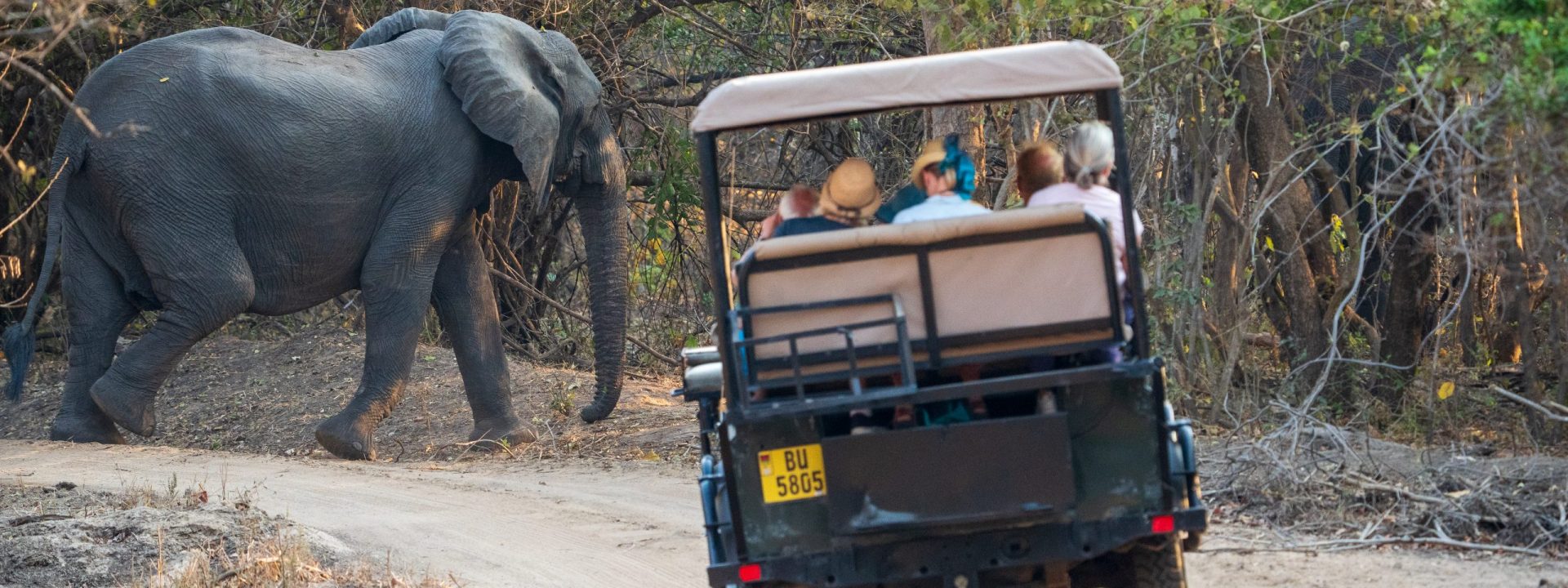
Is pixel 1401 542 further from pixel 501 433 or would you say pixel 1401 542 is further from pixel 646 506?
pixel 501 433

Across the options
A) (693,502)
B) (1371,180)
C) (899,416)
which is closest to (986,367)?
(899,416)

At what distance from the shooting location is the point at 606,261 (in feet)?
36.5

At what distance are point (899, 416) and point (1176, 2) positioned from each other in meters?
4.10

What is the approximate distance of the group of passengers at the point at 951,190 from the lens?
4.93 m

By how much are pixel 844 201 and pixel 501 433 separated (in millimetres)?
6378

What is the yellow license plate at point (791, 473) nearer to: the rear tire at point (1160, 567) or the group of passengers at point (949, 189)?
the group of passengers at point (949, 189)

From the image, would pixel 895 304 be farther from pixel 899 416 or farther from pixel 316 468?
pixel 316 468

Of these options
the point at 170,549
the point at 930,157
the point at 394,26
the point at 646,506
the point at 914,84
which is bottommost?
the point at 646,506

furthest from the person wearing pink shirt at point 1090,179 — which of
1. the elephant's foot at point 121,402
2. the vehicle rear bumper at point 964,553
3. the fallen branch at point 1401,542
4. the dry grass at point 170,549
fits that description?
the elephant's foot at point 121,402

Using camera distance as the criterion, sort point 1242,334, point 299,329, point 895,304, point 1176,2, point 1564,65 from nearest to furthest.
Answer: point 895,304 < point 1564,65 < point 1176,2 < point 1242,334 < point 299,329

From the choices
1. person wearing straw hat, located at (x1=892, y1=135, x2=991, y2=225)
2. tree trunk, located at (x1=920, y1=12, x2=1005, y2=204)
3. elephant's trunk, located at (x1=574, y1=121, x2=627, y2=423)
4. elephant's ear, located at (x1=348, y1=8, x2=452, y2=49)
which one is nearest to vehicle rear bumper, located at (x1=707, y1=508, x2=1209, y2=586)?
person wearing straw hat, located at (x1=892, y1=135, x2=991, y2=225)

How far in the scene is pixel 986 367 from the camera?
4.70m

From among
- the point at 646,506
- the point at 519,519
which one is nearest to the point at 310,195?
the point at 519,519

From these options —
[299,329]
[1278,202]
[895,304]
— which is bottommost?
[299,329]
